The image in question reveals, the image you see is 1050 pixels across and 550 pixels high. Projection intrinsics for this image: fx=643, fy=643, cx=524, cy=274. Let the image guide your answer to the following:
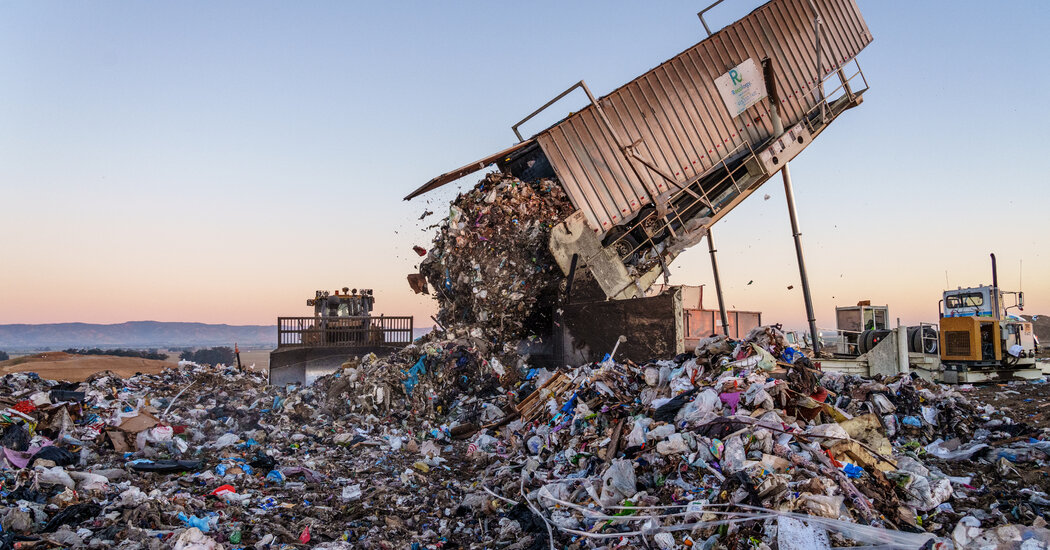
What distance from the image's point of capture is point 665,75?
26.1 ft

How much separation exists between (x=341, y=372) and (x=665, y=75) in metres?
5.56

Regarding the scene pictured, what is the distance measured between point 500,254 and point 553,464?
3113 millimetres

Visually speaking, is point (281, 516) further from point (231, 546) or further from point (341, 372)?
point (341, 372)

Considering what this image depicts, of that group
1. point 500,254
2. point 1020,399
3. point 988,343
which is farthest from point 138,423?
point 988,343

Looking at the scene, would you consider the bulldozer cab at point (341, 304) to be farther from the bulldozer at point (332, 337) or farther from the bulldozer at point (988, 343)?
the bulldozer at point (988, 343)

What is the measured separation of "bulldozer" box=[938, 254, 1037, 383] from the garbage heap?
26.0ft

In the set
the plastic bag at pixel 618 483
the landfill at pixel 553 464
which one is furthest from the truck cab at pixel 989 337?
the plastic bag at pixel 618 483

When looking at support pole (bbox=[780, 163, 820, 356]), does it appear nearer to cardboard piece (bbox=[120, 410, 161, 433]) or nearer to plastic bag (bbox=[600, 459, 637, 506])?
plastic bag (bbox=[600, 459, 637, 506])

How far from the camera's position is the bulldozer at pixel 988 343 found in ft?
36.1

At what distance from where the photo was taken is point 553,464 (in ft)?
16.6

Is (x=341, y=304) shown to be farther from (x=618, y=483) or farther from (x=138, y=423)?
(x=618, y=483)

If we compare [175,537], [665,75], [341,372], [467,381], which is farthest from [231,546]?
[665,75]

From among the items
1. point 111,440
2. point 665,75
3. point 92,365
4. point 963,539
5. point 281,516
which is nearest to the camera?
point 963,539

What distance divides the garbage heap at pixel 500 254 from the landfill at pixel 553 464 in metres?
0.52
